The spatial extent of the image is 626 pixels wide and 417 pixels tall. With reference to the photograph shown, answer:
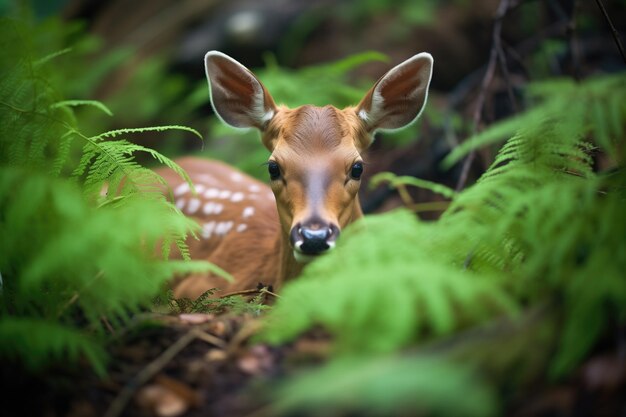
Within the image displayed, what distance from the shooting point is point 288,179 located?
3492 mm

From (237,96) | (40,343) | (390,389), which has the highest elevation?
(237,96)

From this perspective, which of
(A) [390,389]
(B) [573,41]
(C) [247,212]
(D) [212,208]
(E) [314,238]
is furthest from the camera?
(D) [212,208]

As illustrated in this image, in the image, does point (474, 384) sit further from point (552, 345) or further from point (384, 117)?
point (384, 117)

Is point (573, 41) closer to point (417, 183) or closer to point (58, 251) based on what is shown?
point (417, 183)

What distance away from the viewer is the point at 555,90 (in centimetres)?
243

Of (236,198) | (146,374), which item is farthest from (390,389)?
(236,198)

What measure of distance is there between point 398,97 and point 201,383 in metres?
2.61

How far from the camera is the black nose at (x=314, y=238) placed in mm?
3014

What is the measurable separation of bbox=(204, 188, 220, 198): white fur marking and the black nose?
211 centimetres

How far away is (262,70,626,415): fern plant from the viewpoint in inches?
62.6

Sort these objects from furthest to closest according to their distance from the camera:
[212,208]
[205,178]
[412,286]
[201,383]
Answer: [205,178]
[212,208]
[201,383]
[412,286]

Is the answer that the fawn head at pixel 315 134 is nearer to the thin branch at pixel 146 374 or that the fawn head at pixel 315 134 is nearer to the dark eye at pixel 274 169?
the dark eye at pixel 274 169

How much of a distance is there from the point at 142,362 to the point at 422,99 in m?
2.65

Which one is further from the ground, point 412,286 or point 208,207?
point 412,286
